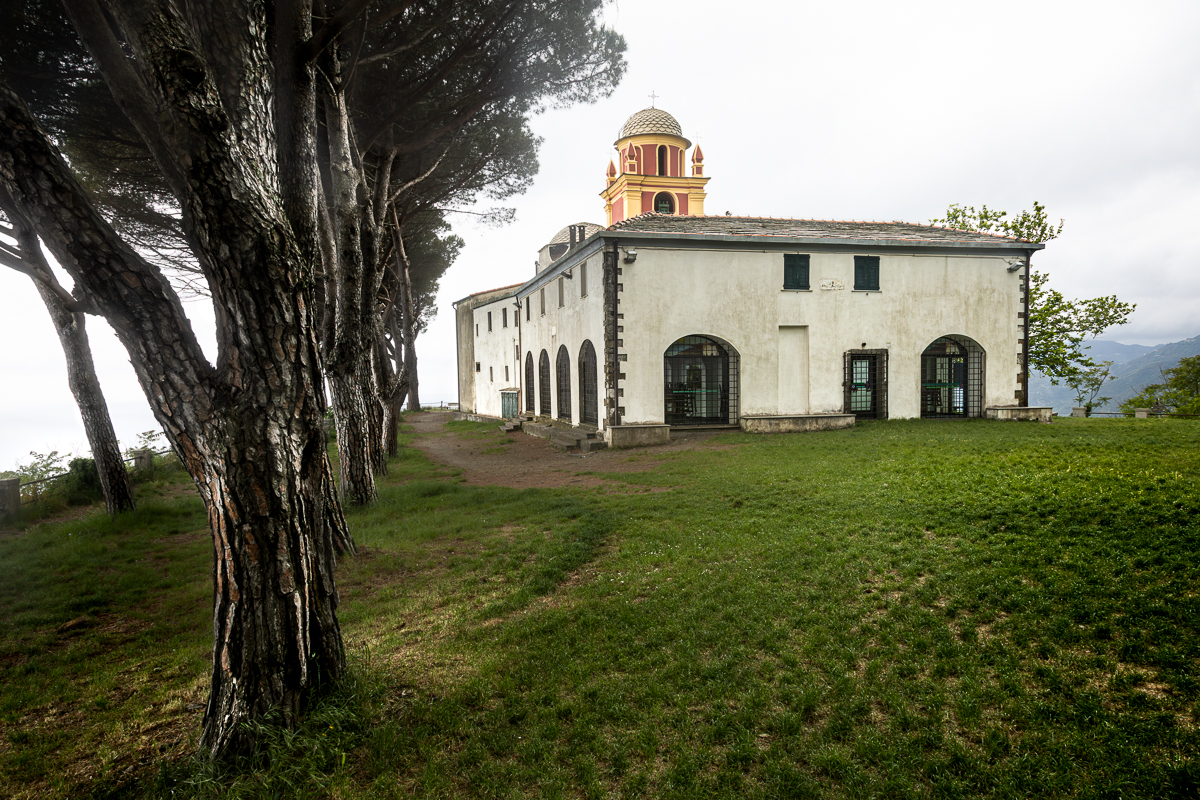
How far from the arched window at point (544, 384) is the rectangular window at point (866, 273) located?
11734 mm

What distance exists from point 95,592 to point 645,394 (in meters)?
13.0

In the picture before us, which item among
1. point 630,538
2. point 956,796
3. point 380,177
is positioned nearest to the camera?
point 956,796

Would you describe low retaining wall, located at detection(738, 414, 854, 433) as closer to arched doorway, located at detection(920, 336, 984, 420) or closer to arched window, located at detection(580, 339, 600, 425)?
arched doorway, located at detection(920, 336, 984, 420)

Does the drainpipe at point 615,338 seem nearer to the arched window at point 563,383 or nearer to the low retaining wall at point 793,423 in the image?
the low retaining wall at point 793,423

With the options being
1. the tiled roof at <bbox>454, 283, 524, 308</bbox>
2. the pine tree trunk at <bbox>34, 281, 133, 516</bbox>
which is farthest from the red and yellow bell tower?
the pine tree trunk at <bbox>34, 281, 133, 516</bbox>

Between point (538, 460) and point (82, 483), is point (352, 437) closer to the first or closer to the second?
point (82, 483)

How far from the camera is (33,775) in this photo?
3.34 meters

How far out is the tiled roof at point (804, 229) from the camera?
58.6 feet

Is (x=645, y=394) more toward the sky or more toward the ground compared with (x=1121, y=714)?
more toward the sky

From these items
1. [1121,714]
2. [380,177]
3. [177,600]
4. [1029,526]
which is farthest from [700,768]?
[380,177]

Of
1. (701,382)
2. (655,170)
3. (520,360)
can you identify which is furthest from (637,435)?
(655,170)

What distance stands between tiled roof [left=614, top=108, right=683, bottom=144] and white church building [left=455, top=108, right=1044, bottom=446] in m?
14.1

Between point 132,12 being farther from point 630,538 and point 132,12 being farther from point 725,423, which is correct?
point 725,423

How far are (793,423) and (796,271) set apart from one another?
4781 millimetres
